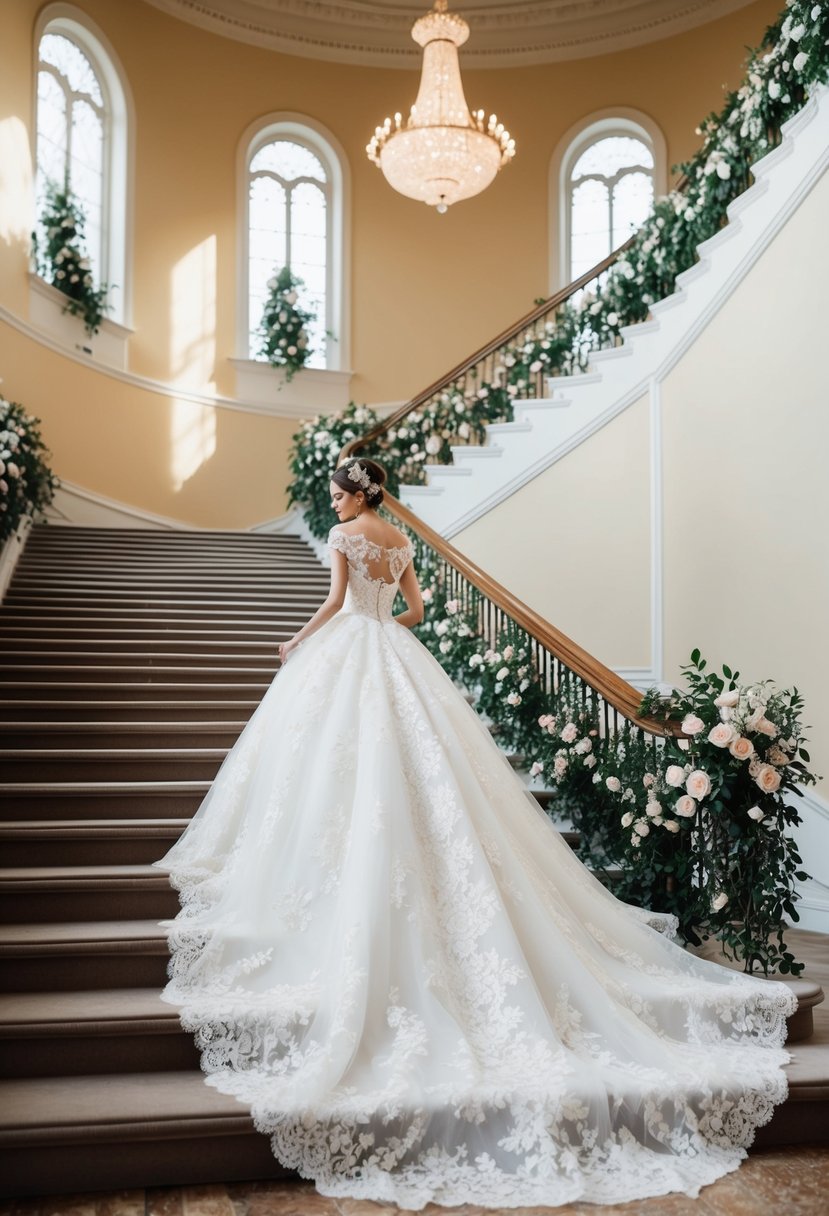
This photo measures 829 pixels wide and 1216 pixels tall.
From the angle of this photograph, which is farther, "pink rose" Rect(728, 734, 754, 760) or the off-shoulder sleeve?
the off-shoulder sleeve

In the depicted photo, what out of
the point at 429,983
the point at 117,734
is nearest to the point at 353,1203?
the point at 429,983

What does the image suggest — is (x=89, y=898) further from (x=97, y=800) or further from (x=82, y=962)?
(x=97, y=800)

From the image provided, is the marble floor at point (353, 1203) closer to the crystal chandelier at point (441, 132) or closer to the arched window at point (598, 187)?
the crystal chandelier at point (441, 132)

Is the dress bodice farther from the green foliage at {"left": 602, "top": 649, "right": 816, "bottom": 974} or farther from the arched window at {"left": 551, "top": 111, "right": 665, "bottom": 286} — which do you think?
the arched window at {"left": 551, "top": 111, "right": 665, "bottom": 286}

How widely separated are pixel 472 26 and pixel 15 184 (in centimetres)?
617

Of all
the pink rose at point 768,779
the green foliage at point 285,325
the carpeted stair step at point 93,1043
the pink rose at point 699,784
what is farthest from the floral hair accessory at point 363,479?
the green foliage at point 285,325

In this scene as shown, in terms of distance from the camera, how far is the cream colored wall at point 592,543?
826 centimetres

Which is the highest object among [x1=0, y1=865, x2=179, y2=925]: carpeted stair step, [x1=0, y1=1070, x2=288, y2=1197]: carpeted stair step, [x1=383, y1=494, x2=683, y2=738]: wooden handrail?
[x1=383, y1=494, x2=683, y2=738]: wooden handrail

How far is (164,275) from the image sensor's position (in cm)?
1248

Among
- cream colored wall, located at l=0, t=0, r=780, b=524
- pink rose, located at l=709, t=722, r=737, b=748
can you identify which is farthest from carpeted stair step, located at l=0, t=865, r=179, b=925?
cream colored wall, located at l=0, t=0, r=780, b=524

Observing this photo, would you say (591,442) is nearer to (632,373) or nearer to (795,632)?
(632,373)

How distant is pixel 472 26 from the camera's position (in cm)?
1346

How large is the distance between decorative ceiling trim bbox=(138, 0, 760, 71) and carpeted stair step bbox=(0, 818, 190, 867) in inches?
444

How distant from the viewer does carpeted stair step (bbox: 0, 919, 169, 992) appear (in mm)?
3770
